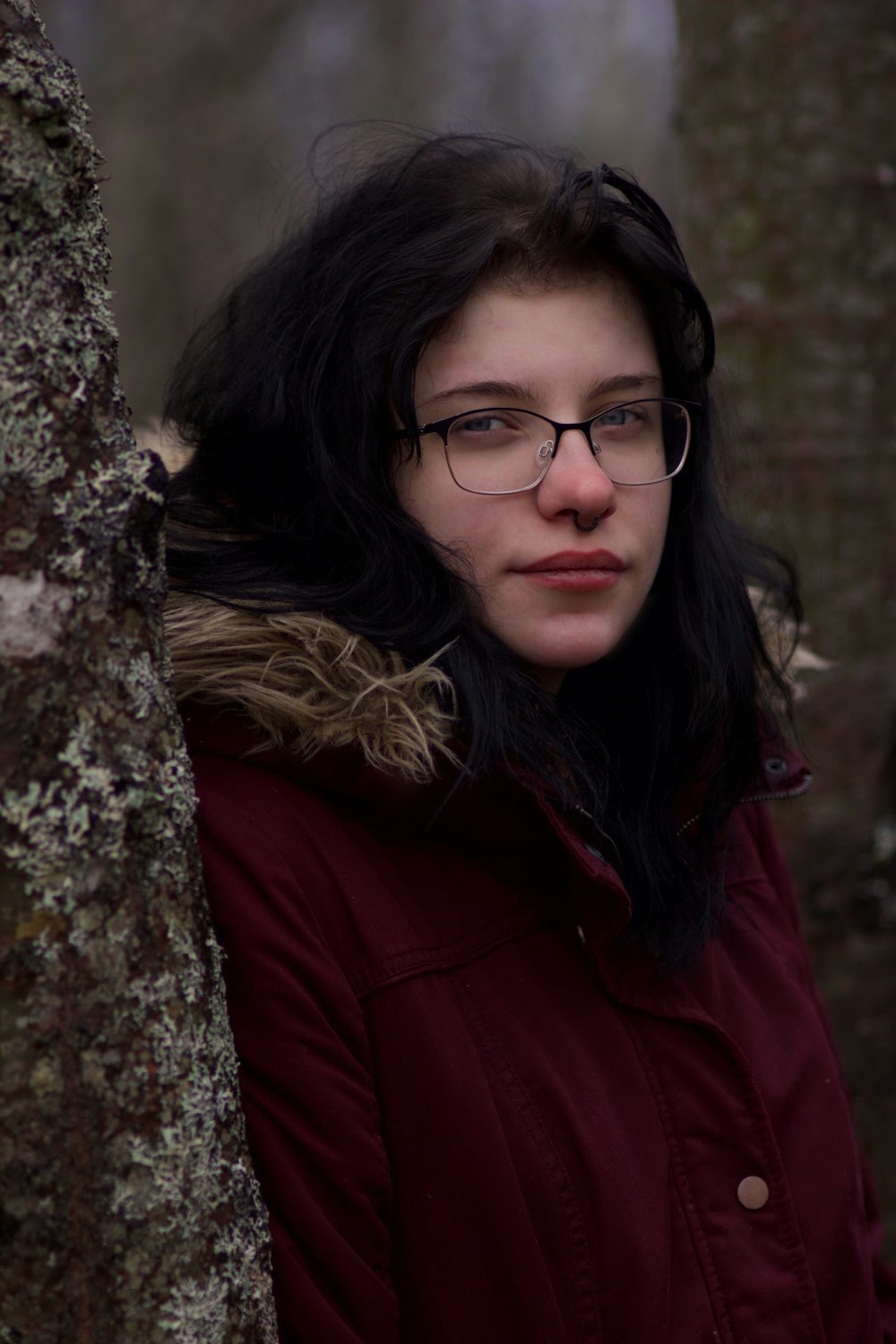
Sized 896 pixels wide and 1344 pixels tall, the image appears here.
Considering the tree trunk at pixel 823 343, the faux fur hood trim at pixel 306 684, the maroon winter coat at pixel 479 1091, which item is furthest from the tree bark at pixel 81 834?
the tree trunk at pixel 823 343

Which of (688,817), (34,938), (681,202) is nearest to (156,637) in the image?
(34,938)

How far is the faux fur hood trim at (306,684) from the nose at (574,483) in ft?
1.03

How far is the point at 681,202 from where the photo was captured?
299 centimetres

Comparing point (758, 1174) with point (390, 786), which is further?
point (758, 1174)

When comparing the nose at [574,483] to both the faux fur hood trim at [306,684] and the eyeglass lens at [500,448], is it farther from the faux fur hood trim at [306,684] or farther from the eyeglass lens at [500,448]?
the faux fur hood trim at [306,684]

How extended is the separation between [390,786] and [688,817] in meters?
0.67

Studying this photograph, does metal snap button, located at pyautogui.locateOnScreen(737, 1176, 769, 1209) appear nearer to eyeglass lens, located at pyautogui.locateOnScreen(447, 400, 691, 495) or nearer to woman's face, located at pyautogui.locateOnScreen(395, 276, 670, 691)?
woman's face, located at pyautogui.locateOnScreen(395, 276, 670, 691)

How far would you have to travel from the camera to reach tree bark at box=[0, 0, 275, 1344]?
102cm

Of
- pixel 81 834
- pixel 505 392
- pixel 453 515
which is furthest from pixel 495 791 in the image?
pixel 81 834

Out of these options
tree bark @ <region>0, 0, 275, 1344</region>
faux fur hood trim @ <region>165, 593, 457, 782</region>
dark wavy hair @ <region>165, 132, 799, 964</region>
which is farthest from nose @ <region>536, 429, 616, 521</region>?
tree bark @ <region>0, 0, 275, 1344</region>

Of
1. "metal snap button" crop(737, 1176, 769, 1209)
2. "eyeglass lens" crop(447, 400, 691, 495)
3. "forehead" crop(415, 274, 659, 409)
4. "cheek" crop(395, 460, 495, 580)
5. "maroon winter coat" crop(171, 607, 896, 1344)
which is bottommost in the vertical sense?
"metal snap button" crop(737, 1176, 769, 1209)

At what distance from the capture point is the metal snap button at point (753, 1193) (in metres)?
1.67

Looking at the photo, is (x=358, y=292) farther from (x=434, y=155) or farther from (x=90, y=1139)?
(x=90, y=1139)

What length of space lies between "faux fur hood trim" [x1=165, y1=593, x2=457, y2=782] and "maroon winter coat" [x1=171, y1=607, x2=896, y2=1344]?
2cm
